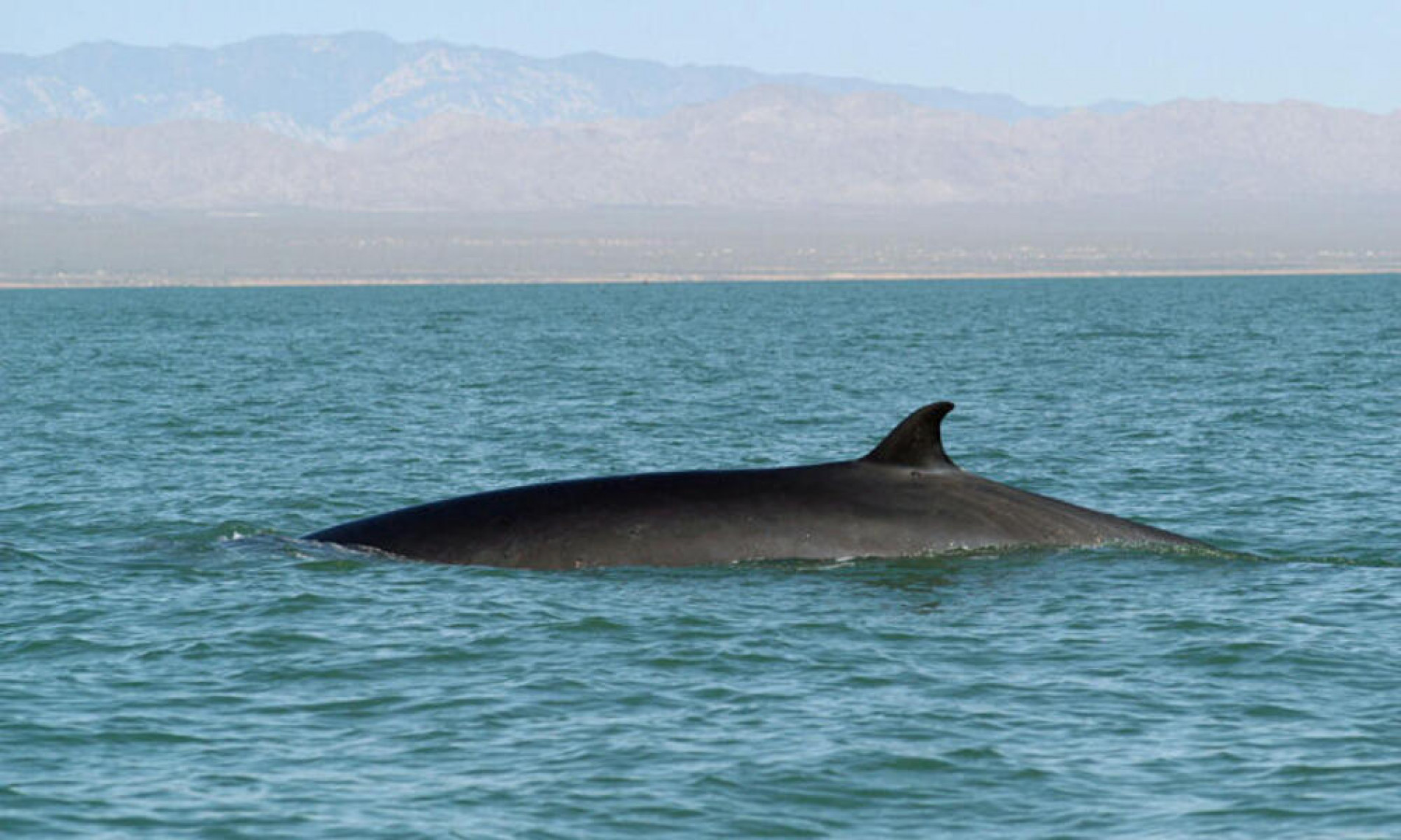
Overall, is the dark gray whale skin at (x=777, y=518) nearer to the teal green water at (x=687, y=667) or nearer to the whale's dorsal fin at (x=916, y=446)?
the whale's dorsal fin at (x=916, y=446)

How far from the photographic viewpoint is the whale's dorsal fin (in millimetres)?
17953

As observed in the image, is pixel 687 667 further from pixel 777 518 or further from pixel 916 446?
pixel 916 446

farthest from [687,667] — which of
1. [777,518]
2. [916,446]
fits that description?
[916,446]

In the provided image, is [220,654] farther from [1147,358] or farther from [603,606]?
[1147,358]

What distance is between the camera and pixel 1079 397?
1902 inches

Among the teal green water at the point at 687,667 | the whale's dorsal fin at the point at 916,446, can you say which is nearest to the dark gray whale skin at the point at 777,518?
the whale's dorsal fin at the point at 916,446

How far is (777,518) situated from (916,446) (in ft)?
4.84

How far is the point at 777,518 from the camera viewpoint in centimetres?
1870

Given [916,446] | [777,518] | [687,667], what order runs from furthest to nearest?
[777,518]
[916,446]
[687,667]

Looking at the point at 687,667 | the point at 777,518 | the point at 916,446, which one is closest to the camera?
the point at 687,667

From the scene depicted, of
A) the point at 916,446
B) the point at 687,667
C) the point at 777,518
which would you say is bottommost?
the point at 687,667

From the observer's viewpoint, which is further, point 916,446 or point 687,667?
point 916,446

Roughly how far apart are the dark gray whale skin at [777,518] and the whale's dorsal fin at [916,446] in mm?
15

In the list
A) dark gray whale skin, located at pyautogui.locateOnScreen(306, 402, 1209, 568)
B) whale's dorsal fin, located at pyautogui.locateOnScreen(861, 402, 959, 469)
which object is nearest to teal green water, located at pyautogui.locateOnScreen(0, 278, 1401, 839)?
dark gray whale skin, located at pyautogui.locateOnScreen(306, 402, 1209, 568)
